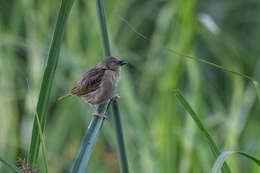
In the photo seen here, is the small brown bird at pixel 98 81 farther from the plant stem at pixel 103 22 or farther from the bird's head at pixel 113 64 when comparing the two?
the plant stem at pixel 103 22

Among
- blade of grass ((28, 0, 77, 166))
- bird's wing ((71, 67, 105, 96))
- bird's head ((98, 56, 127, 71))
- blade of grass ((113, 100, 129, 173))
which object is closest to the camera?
blade of grass ((28, 0, 77, 166))

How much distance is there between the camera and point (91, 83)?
10.2ft

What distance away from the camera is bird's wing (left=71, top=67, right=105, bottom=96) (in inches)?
121

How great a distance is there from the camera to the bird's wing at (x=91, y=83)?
308 cm

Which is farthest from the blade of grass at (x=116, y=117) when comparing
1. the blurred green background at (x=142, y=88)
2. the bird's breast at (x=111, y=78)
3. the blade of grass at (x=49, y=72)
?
the bird's breast at (x=111, y=78)

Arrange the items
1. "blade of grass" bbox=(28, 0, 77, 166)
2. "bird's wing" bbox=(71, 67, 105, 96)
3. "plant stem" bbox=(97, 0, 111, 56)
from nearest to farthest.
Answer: "blade of grass" bbox=(28, 0, 77, 166)
"plant stem" bbox=(97, 0, 111, 56)
"bird's wing" bbox=(71, 67, 105, 96)

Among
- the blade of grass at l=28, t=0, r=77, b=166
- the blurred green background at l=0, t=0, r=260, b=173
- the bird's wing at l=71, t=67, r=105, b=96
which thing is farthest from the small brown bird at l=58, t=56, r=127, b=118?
the blade of grass at l=28, t=0, r=77, b=166

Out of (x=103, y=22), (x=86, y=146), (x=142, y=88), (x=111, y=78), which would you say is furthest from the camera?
(x=142, y=88)

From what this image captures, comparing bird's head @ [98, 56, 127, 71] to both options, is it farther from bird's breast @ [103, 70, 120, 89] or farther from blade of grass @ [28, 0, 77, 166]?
blade of grass @ [28, 0, 77, 166]

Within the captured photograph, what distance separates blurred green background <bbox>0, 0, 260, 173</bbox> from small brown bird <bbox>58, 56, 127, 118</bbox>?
0.17 meters

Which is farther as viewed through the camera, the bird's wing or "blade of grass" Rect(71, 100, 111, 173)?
the bird's wing

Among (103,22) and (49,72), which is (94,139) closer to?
(49,72)

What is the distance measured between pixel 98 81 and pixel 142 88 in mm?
1053

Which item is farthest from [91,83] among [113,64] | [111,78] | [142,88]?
[142,88]
